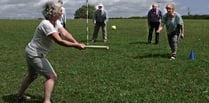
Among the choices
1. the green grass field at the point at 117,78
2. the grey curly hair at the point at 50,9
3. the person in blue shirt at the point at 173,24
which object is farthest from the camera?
the person in blue shirt at the point at 173,24

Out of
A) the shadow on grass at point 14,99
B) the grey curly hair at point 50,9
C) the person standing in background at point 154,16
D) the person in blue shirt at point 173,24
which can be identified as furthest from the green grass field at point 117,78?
the person standing in background at point 154,16

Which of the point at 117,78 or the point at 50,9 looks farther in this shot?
the point at 117,78

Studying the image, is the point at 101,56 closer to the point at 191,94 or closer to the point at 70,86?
the point at 70,86

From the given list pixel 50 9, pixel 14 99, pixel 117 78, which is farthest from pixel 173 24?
pixel 50 9

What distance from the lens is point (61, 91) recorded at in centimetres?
950

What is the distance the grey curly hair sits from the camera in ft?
24.6

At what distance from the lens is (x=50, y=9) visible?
752 centimetres

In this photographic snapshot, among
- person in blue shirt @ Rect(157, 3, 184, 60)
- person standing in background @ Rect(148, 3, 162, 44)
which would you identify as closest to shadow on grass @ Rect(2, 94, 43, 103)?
person in blue shirt @ Rect(157, 3, 184, 60)

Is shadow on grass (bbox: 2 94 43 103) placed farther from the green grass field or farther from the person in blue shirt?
the person in blue shirt

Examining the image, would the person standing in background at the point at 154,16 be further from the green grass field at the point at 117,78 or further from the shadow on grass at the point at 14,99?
the shadow on grass at the point at 14,99

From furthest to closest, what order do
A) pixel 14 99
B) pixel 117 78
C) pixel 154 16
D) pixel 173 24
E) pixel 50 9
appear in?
pixel 154 16, pixel 173 24, pixel 117 78, pixel 14 99, pixel 50 9

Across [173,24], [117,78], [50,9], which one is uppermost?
[50,9]

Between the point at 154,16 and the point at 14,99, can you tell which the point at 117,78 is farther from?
the point at 154,16

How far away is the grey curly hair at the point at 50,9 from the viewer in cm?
750
